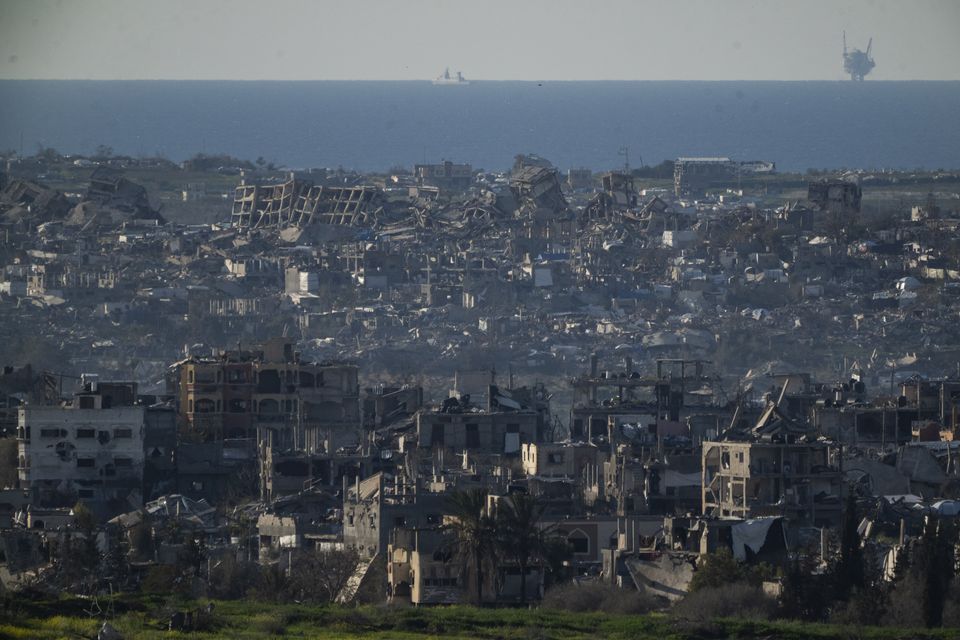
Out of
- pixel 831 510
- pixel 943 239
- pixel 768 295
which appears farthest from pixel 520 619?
pixel 943 239

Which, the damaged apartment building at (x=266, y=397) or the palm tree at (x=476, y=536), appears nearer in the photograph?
the palm tree at (x=476, y=536)

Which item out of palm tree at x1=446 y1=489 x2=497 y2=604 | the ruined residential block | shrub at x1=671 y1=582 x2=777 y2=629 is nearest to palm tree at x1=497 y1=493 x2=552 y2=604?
palm tree at x1=446 y1=489 x2=497 y2=604

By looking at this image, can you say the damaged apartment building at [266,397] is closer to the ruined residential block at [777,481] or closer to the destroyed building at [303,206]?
the ruined residential block at [777,481]

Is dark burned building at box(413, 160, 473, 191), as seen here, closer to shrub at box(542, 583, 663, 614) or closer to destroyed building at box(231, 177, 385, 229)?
destroyed building at box(231, 177, 385, 229)

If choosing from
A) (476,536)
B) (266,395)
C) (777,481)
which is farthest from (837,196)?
(476,536)

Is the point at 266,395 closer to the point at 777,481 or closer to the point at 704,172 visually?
the point at 777,481

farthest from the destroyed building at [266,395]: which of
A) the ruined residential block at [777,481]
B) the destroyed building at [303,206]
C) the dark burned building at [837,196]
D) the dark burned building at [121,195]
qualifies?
the dark burned building at [121,195]
